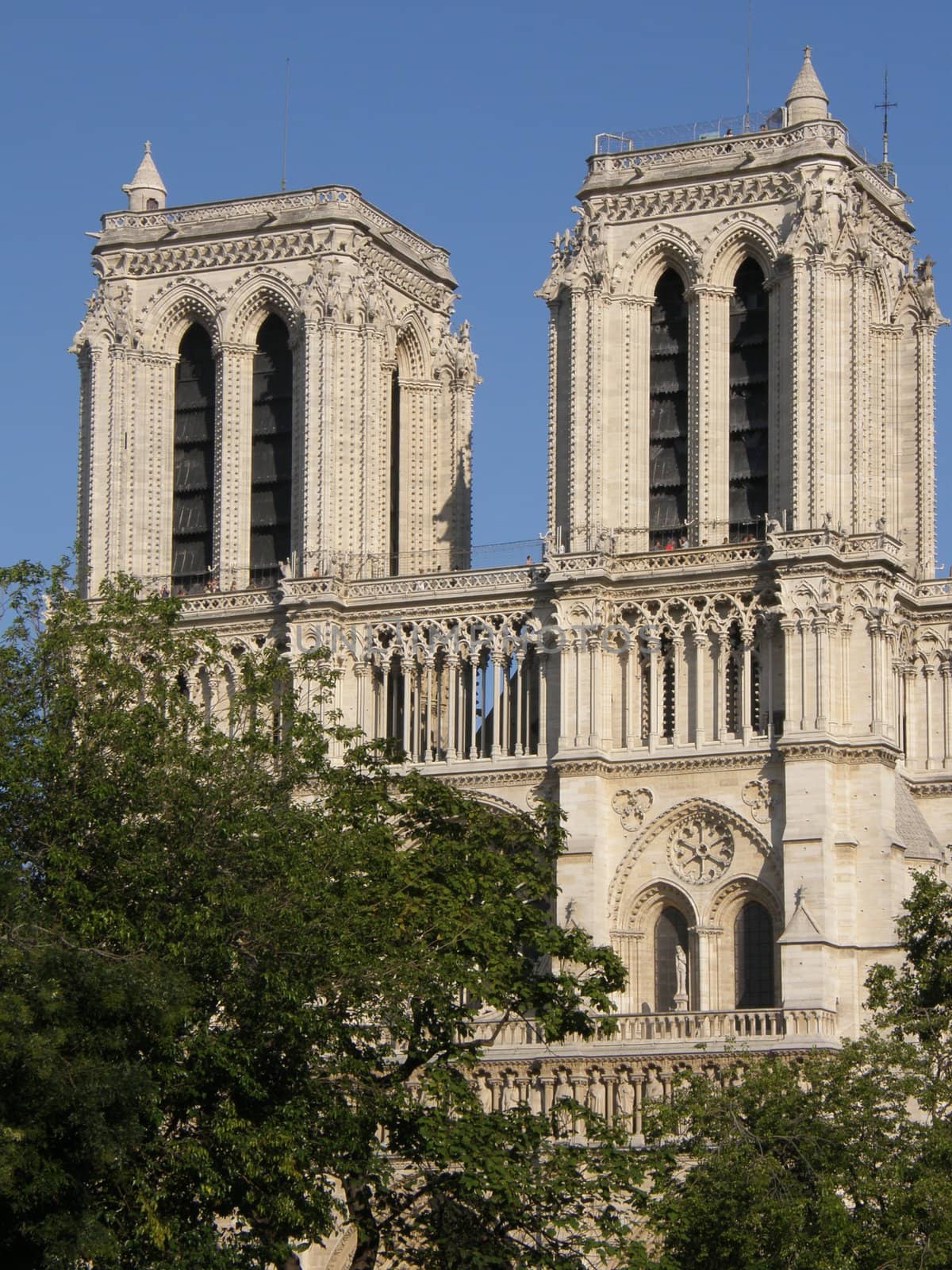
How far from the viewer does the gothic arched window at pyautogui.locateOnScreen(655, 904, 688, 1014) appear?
250 feet

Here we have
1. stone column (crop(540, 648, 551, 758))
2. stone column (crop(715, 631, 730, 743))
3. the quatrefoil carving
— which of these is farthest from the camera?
stone column (crop(540, 648, 551, 758))

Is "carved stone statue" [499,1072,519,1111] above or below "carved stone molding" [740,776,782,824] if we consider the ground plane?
below

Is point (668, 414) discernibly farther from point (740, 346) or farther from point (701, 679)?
point (701, 679)

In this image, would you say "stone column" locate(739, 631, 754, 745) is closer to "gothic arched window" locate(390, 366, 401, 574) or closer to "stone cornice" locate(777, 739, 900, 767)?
"stone cornice" locate(777, 739, 900, 767)

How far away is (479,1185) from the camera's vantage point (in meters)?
54.3

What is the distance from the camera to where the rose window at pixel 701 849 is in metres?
75.4

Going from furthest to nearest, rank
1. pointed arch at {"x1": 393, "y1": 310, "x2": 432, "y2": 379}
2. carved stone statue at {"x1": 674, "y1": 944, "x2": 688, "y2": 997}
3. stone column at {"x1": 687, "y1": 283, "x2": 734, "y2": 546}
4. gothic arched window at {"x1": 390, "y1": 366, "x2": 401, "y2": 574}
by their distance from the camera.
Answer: pointed arch at {"x1": 393, "y1": 310, "x2": 432, "y2": 379} → gothic arched window at {"x1": 390, "y1": 366, "x2": 401, "y2": 574} → stone column at {"x1": 687, "y1": 283, "x2": 734, "y2": 546} → carved stone statue at {"x1": 674, "y1": 944, "x2": 688, "y2": 997}

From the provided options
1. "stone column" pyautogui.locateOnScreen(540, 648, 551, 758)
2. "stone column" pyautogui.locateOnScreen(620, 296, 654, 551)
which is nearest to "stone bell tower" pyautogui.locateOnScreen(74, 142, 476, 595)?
"stone column" pyautogui.locateOnScreen(540, 648, 551, 758)

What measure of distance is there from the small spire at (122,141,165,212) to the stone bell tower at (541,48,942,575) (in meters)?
11.6

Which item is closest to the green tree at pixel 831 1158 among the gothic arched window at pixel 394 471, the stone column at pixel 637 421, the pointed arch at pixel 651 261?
the stone column at pixel 637 421

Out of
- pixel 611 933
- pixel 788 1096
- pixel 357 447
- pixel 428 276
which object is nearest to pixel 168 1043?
pixel 788 1096

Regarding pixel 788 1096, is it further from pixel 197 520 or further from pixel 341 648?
pixel 197 520

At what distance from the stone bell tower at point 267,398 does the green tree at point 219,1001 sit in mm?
22250

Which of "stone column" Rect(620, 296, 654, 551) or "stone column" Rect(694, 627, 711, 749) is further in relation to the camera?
"stone column" Rect(620, 296, 654, 551)
